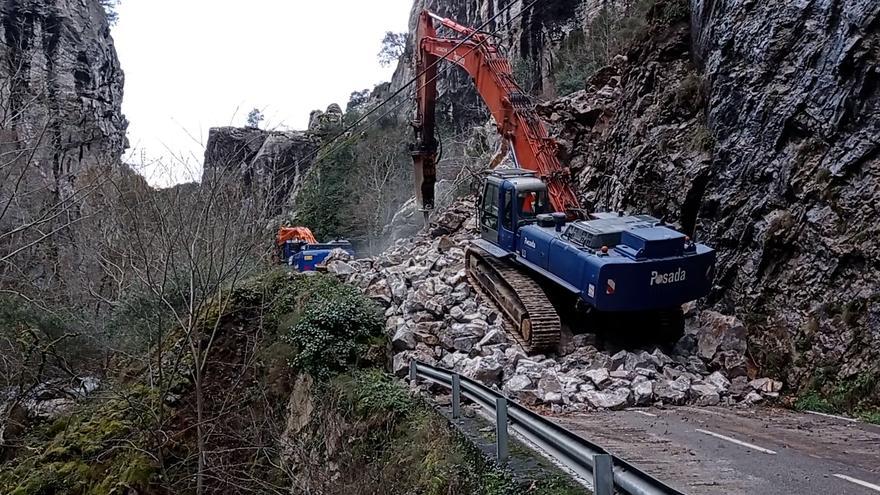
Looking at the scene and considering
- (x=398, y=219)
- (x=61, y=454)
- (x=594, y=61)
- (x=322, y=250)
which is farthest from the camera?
(x=398, y=219)

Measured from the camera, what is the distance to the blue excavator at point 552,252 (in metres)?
8.65

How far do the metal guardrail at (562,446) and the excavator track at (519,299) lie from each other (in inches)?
78.1

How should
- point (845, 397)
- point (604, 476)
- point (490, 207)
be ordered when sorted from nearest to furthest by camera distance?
point (604, 476)
point (845, 397)
point (490, 207)

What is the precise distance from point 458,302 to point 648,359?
11.6 ft

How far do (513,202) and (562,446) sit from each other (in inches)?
275

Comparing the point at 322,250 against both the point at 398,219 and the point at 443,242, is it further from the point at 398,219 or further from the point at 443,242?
the point at 443,242

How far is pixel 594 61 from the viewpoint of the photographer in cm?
2609

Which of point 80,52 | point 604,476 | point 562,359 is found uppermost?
point 80,52

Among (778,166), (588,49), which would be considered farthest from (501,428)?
(588,49)

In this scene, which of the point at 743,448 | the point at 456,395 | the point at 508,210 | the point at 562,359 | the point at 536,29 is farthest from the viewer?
the point at 536,29

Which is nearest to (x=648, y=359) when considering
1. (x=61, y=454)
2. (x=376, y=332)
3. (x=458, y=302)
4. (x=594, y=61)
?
(x=458, y=302)

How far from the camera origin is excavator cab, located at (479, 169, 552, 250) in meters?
11.0

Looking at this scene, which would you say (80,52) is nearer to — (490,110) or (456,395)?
(490,110)

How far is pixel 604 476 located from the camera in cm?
360
